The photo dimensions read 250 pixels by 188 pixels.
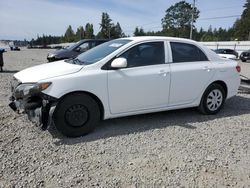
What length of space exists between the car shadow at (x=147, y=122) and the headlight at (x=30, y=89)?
772 mm

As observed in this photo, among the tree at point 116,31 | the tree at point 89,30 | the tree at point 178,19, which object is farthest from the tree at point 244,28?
the tree at point 89,30

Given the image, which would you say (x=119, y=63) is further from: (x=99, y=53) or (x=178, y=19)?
(x=178, y=19)

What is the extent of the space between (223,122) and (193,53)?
1.50 m

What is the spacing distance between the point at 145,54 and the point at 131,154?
194 centimetres

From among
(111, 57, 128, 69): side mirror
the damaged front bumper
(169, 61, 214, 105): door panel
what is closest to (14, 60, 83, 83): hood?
the damaged front bumper

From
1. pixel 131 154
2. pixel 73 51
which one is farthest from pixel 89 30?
pixel 131 154

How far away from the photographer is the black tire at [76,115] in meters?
4.11

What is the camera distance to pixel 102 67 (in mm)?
4379

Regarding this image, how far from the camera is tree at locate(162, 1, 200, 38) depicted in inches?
3533

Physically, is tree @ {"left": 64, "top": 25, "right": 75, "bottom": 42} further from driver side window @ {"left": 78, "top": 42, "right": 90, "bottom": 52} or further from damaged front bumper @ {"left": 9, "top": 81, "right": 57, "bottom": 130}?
damaged front bumper @ {"left": 9, "top": 81, "right": 57, "bottom": 130}

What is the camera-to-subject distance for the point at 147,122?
507 centimetres

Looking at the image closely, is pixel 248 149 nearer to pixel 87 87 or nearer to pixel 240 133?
pixel 240 133

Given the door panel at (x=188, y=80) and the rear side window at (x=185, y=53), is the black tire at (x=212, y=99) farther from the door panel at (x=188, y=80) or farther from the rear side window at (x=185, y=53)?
the rear side window at (x=185, y=53)

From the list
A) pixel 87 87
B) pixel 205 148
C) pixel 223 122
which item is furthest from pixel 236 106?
pixel 87 87
